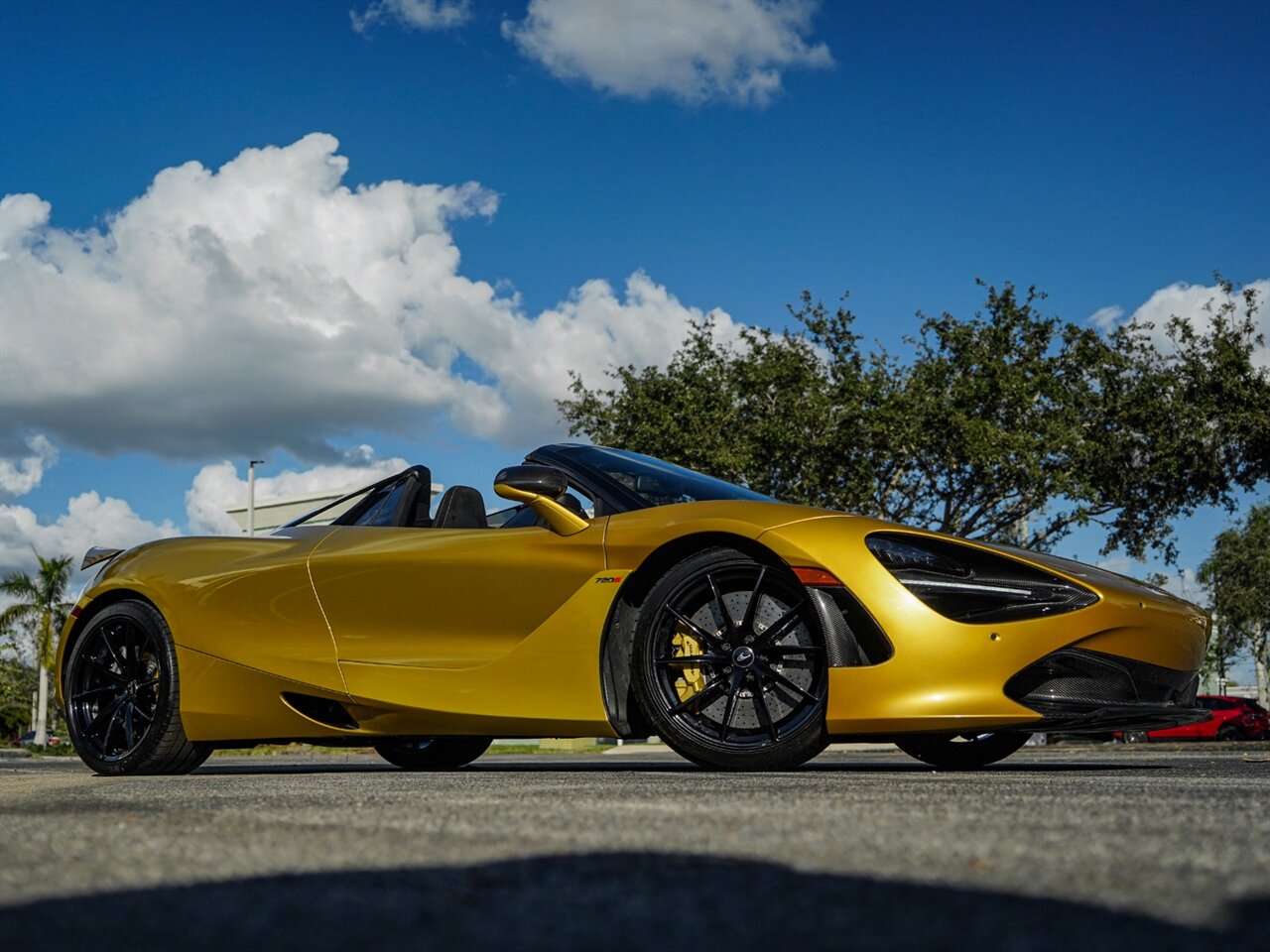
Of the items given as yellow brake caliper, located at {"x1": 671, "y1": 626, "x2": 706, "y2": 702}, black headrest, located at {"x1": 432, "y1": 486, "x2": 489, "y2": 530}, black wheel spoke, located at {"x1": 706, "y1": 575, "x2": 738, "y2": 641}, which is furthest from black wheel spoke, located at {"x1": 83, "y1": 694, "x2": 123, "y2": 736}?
black wheel spoke, located at {"x1": 706, "y1": 575, "x2": 738, "y2": 641}

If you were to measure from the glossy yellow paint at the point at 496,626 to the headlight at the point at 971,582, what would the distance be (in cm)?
5

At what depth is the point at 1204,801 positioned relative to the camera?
298 cm

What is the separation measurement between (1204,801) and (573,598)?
246 cm

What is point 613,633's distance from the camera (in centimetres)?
482

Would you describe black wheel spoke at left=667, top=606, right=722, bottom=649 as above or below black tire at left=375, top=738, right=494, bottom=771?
above

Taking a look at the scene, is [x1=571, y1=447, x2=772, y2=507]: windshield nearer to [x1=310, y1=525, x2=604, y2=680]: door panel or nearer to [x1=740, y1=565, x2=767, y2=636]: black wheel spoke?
[x1=310, y1=525, x2=604, y2=680]: door panel

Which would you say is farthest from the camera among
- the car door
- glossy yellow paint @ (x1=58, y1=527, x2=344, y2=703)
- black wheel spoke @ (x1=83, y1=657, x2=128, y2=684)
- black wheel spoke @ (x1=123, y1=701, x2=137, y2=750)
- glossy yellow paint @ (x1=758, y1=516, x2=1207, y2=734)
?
black wheel spoke @ (x1=83, y1=657, x2=128, y2=684)

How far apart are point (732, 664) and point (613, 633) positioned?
1.60 feet

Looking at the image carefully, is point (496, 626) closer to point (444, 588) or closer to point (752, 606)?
point (444, 588)

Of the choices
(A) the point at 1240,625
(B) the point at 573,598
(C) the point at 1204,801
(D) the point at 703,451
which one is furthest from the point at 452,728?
(A) the point at 1240,625

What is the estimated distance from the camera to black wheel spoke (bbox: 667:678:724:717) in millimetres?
4613

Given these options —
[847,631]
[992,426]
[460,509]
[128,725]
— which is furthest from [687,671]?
[992,426]

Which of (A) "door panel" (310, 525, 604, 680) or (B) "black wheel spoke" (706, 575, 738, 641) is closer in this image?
(B) "black wheel spoke" (706, 575, 738, 641)

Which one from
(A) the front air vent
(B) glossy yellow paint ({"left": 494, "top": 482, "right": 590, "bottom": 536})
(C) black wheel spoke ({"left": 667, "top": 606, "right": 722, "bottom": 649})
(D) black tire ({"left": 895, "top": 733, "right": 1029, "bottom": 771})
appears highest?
(B) glossy yellow paint ({"left": 494, "top": 482, "right": 590, "bottom": 536})
